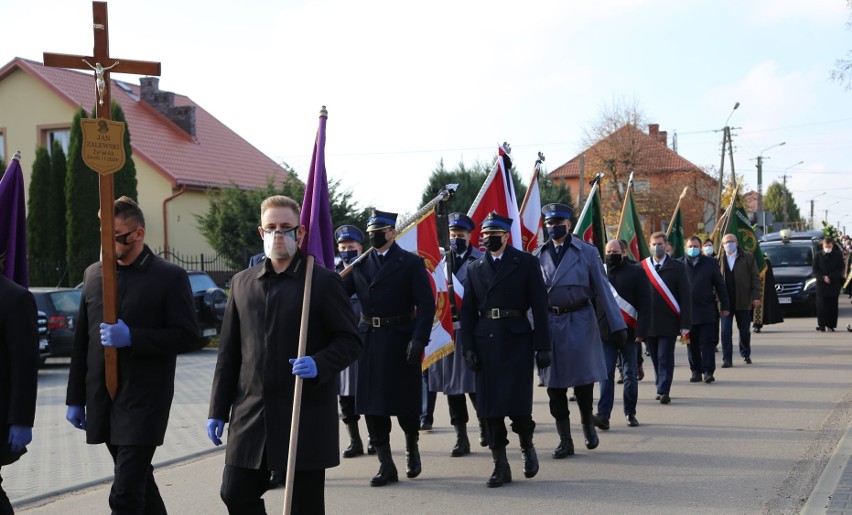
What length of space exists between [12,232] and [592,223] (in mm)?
8055

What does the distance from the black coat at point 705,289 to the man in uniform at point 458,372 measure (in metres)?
5.28

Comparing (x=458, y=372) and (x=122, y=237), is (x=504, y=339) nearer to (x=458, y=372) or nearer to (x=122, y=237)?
(x=458, y=372)

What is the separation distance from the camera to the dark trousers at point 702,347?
14000 millimetres

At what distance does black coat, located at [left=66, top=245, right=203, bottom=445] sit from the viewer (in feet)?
17.1

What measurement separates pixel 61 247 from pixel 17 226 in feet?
90.1

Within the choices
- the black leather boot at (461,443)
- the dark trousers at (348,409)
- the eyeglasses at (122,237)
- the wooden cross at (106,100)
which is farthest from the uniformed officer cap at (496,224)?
the eyeglasses at (122,237)

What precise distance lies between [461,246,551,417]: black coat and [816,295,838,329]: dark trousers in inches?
621

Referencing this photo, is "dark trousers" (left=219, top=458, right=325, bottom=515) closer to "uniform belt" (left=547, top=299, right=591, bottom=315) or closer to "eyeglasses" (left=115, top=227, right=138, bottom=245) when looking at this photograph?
"eyeglasses" (left=115, top=227, right=138, bottom=245)

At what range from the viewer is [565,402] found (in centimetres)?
895

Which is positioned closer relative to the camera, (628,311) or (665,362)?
(628,311)

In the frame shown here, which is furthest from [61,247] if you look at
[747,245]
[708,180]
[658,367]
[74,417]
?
[708,180]

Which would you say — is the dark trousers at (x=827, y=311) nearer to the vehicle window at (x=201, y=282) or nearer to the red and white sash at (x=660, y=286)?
the red and white sash at (x=660, y=286)

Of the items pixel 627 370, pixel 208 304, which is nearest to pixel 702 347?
pixel 627 370

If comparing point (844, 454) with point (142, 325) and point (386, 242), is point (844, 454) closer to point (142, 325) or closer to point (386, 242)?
point (386, 242)
